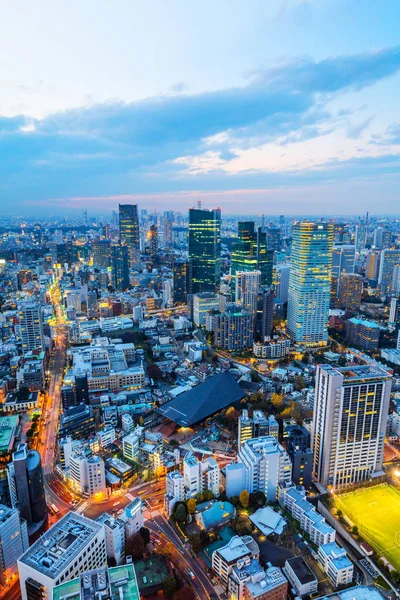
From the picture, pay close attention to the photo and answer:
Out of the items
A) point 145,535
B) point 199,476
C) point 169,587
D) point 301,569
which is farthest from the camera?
point 199,476

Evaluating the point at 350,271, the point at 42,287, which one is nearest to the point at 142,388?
the point at 42,287

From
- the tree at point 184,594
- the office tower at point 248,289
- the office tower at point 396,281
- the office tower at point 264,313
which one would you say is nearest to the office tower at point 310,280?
the office tower at point 264,313

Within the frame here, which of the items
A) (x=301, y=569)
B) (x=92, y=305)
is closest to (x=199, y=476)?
(x=301, y=569)

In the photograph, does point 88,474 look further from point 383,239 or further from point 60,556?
point 383,239

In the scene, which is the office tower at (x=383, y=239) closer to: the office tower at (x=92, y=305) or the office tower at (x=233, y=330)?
the office tower at (x=233, y=330)

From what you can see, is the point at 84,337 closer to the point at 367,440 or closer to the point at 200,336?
the point at 200,336

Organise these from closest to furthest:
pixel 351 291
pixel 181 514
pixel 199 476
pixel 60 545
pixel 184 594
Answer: pixel 60 545
pixel 184 594
pixel 181 514
pixel 199 476
pixel 351 291
